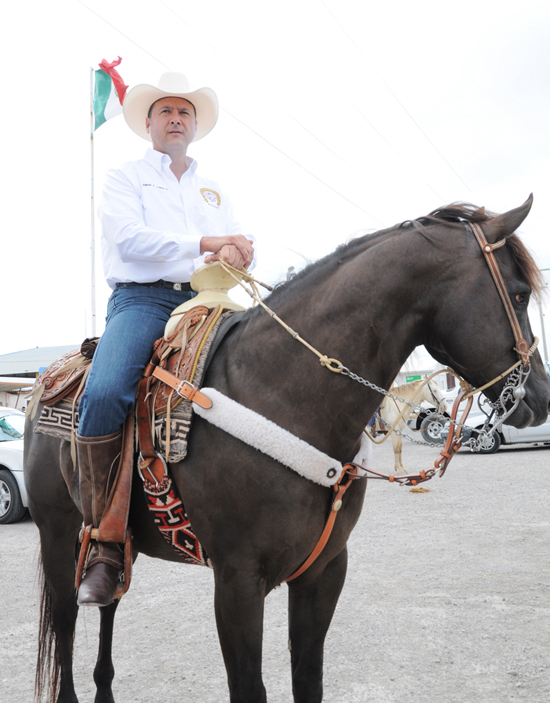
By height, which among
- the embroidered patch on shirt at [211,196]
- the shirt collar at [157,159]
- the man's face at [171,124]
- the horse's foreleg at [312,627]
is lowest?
the horse's foreleg at [312,627]

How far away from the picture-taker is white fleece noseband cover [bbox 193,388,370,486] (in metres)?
1.80

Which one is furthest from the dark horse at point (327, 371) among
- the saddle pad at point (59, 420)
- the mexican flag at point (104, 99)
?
A: the mexican flag at point (104, 99)

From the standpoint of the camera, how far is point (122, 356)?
216 centimetres

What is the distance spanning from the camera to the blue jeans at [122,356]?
2090 mm

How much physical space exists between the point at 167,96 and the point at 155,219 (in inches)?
24.1

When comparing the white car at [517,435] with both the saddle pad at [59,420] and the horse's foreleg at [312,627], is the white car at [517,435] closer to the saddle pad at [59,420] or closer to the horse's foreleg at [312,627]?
the horse's foreleg at [312,627]

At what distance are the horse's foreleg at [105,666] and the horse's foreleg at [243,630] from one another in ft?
4.73

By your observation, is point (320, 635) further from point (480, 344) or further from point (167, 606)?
point (167, 606)

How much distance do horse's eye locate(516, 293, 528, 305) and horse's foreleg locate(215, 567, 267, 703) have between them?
1226 millimetres

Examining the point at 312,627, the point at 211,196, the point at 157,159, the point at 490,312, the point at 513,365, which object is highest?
the point at 157,159

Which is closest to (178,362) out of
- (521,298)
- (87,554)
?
(87,554)

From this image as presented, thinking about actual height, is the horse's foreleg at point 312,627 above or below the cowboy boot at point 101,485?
below

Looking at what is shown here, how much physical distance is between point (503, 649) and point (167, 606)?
100 inches

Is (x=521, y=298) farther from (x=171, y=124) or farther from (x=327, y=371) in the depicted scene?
(x=171, y=124)
